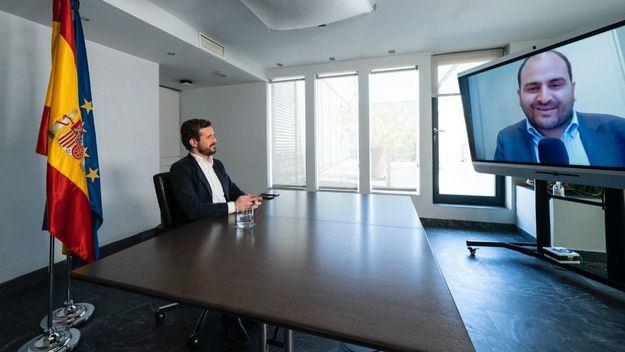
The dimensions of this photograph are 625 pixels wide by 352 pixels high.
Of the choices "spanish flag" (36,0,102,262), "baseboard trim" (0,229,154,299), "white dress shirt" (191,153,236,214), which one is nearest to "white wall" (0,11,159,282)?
"baseboard trim" (0,229,154,299)

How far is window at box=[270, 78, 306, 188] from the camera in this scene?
473 centimetres

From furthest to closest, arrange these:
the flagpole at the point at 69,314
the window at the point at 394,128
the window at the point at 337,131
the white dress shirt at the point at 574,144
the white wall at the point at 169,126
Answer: the white wall at the point at 169,126 < the window at the point at 337,131 < the window at the point at 394,128 < the white dress shirt at the point at 574,144 < the flagpole at the point at 69,314

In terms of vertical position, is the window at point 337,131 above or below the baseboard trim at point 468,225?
above

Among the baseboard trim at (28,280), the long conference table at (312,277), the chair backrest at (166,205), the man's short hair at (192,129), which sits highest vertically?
the man's short hair at (192,129)

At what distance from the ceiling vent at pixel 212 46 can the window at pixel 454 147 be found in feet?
10.4

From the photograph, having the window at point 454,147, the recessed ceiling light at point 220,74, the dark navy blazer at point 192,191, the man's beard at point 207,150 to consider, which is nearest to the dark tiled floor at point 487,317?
the dark navy blazer at point 192,191

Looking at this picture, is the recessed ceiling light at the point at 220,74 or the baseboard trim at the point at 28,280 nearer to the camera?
the baseboard trim at the point at 28,280

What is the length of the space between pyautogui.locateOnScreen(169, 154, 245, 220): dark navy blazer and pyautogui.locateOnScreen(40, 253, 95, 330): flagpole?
2.81 ft

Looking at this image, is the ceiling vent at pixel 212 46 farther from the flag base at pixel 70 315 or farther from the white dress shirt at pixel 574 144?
the white dress shirt at pixel 574 144

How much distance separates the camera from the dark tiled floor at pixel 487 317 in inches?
64.4

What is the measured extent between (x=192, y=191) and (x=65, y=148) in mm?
874

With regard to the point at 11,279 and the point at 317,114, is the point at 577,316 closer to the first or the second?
the point at 317,114

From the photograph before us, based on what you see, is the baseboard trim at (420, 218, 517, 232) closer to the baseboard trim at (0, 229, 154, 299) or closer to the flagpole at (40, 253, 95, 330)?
the flagpole at (40, 253, 95, 330)

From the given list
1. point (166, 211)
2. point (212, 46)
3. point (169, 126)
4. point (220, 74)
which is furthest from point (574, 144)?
point (169, 126)
